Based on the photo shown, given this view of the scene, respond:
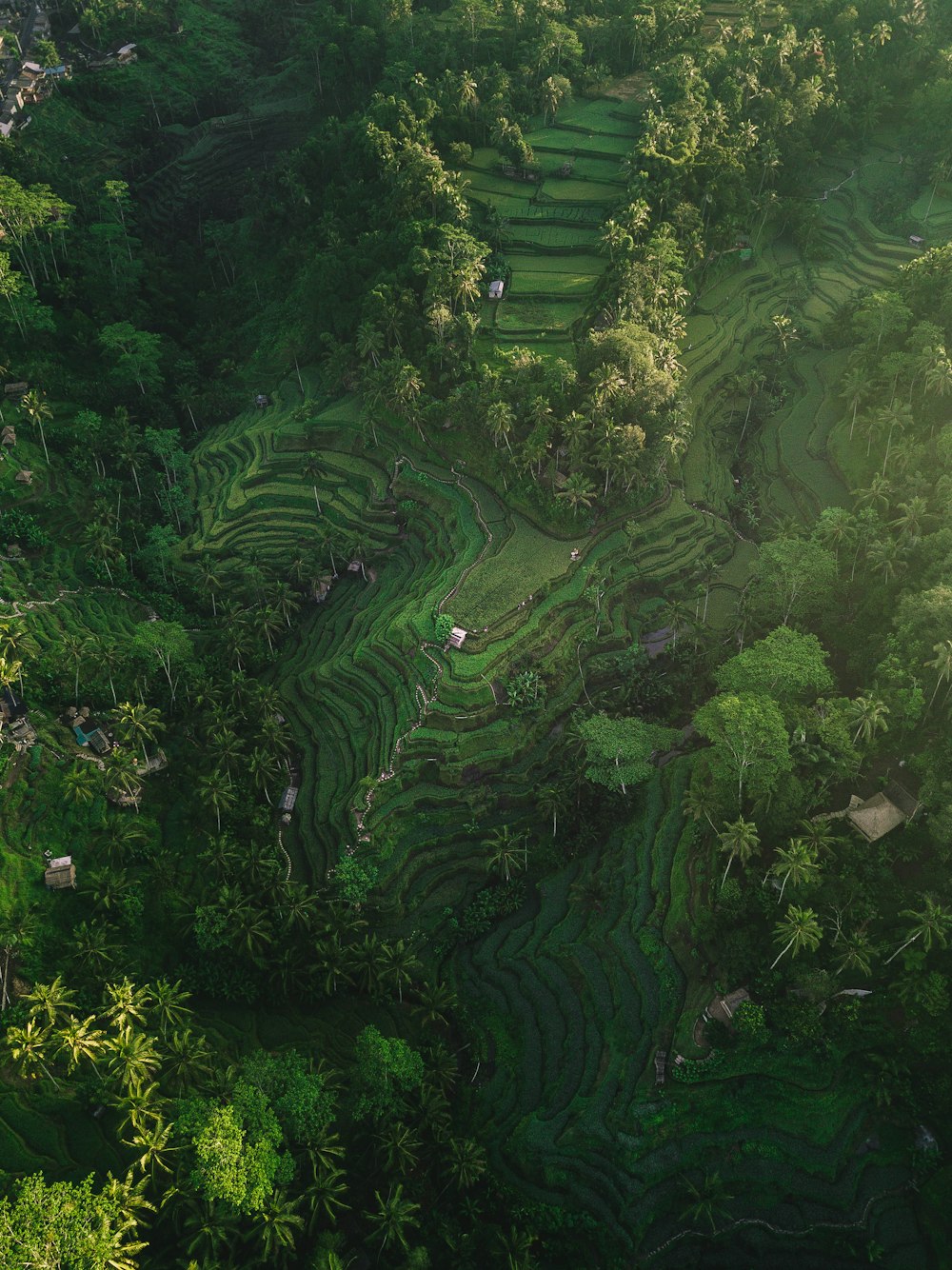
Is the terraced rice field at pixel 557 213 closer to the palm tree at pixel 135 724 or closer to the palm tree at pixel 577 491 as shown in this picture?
the palm tree at pixel 577 491

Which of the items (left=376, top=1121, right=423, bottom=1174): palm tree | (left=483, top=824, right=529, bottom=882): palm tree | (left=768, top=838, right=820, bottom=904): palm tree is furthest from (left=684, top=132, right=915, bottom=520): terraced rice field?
(left=376, top=1121, right=423, bottom=1174): palm tree

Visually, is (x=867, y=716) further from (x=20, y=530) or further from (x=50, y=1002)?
(x=20, y=530)

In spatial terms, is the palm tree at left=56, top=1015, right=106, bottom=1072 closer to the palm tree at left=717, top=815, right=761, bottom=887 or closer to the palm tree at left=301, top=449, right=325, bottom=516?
the palm tree at left=717, top=815, right=761, bottom=887

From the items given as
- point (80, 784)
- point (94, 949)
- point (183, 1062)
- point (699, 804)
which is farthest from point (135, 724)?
point (699, 804)

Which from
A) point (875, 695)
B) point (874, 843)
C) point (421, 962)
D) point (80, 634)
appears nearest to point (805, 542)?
point (875, 695)

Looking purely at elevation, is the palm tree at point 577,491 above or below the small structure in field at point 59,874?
above

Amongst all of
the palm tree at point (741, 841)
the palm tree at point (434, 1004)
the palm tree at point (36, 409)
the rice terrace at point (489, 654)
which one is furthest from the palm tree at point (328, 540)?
the palm tree at point (741, 841)
